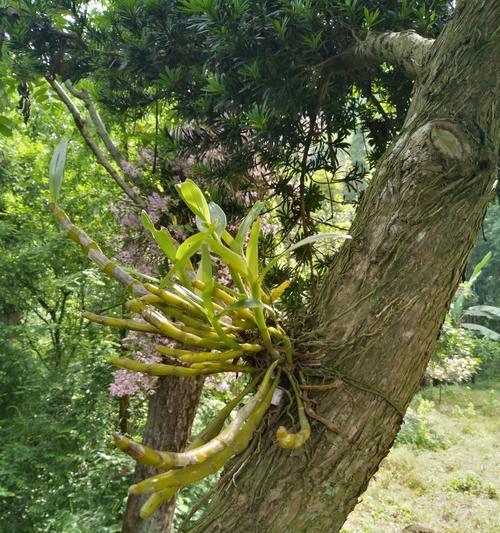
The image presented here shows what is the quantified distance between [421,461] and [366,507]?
73.7 inches

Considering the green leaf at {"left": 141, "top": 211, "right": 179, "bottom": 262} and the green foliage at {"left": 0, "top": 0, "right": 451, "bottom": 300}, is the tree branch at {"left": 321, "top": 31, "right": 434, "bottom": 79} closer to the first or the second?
the green foliage at {"left": 0, "top": 0, "right": 451, "bottom": 300}

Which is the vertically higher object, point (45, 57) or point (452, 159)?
point (45, 57)

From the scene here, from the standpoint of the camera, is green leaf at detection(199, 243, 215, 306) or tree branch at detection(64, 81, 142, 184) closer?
green leaf at detection(199, 243, 215, 306)

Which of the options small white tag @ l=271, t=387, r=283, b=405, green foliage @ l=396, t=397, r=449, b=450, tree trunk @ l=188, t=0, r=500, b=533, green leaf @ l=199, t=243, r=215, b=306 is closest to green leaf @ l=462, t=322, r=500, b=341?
green foliage @ l=396, t=397, r=449, b=450

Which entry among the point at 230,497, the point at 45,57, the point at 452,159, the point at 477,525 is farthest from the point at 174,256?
the point at 477,525

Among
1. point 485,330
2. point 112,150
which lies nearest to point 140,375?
point 112,150

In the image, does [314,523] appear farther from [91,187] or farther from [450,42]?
[91,187]

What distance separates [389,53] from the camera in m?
1.11

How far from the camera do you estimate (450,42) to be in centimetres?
90

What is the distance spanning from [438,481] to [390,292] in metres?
6.54

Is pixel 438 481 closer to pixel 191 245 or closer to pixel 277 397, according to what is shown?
pixel 277 397

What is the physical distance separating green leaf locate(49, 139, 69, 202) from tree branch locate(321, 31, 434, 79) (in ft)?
2.38

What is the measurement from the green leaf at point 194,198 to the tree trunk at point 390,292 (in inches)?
11.0

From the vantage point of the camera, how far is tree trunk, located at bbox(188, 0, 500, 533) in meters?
0.68
